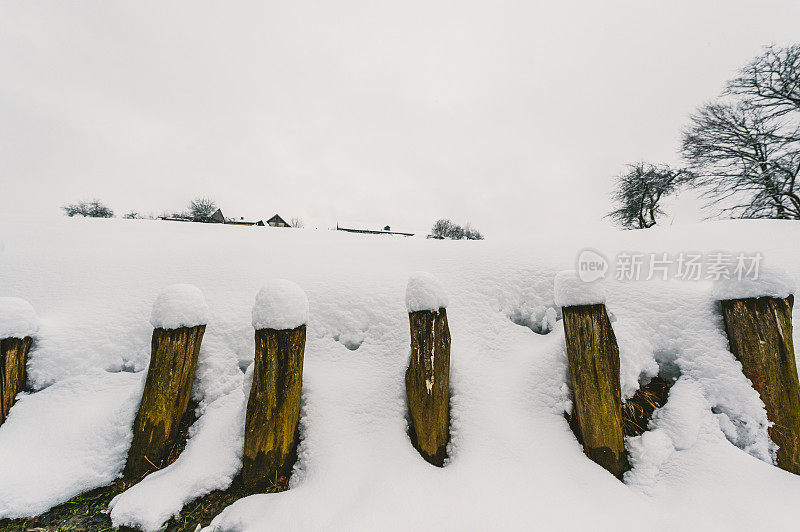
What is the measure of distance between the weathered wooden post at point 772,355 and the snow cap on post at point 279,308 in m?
2.32

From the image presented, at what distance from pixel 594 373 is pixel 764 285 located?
1.02m

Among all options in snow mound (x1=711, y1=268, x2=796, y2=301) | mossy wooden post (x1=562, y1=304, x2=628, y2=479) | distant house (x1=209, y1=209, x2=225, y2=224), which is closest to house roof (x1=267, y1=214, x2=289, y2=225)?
distant house (x1=209, y1=209, x2=225, y2=224)

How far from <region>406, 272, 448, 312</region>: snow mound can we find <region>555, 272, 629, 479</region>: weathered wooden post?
64 centimetres

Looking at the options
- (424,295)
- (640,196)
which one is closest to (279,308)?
(424,295)

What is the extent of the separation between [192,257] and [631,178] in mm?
22630

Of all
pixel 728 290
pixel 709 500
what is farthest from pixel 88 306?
pixel 728 290

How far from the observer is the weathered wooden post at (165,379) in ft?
4.63

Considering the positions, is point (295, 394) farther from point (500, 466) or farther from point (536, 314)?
point (536, 314)

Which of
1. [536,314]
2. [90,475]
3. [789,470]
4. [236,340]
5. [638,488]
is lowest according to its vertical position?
[90,475]

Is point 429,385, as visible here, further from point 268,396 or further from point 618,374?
point 618,374

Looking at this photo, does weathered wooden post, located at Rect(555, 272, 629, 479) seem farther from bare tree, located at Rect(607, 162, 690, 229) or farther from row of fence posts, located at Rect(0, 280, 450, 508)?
bare tree, located at Rect(607, 162, 690, 229)

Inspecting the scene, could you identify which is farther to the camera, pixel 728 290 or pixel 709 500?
pixel 728 290

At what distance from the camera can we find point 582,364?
4.75 feet

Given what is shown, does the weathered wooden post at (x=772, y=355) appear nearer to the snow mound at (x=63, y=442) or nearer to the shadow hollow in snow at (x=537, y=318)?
the shadow hollow in snow at (x=537, y=318)
